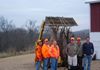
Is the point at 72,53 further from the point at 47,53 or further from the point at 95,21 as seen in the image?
the point at 95,21

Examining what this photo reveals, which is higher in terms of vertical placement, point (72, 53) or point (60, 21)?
point (60, 21)

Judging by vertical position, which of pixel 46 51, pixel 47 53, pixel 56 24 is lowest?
pixel 47 53

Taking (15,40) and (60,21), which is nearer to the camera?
(60,21)

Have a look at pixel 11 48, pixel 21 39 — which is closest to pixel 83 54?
pixel 11 48

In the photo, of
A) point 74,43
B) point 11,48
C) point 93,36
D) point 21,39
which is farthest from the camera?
point 21,39

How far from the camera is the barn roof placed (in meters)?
23.4

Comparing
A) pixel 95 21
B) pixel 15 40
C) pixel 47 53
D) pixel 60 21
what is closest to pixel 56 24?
pixel 60 21

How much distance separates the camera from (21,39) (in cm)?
5338

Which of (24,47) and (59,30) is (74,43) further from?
(24,47)

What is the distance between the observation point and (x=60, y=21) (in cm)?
2388

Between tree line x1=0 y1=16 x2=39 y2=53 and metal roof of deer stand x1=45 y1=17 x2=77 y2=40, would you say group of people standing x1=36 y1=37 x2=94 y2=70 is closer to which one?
metal roof of deer stand x1=45 y1=17 x2=77 y2=40

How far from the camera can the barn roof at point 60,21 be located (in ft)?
76.8

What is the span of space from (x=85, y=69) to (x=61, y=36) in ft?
13.4

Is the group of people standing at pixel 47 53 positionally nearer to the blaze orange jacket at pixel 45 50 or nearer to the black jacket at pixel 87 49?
the blaze orange jacket at pixel 45 50
